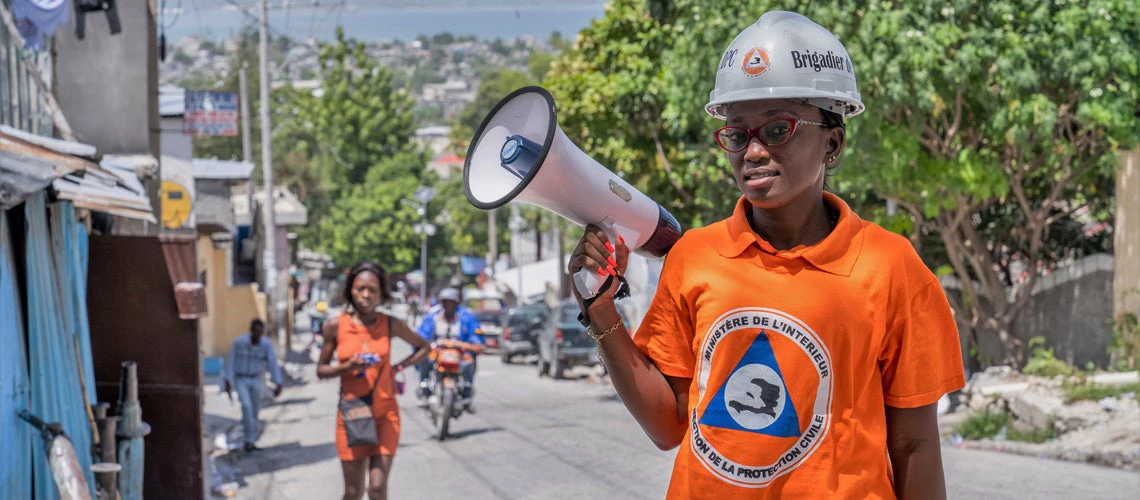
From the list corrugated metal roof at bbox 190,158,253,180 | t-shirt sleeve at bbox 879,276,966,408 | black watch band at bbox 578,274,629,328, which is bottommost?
t-shirt sleeve at bbox 879,276,966,408

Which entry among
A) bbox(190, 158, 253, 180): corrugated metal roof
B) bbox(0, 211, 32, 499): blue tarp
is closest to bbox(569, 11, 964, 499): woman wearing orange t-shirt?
bbox(0, 211, 32, 499): blue tarp

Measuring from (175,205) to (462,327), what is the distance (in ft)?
15.5

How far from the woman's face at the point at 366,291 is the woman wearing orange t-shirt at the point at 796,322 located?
5.60 m

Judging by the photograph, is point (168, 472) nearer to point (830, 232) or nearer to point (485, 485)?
point (485, 485)

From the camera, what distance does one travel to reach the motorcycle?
14992mm

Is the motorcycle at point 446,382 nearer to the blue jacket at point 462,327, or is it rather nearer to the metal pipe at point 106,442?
the blue jacket at point 462,327

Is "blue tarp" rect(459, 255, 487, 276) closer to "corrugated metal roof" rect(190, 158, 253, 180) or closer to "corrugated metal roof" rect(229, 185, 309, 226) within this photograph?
"corrugated metal roof" rect(229, 185, 309, 226)

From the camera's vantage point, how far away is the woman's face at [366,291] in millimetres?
8250

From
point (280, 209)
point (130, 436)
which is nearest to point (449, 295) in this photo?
point (130, 436)

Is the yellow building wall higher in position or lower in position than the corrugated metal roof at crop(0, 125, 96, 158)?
lower

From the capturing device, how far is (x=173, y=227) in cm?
1680

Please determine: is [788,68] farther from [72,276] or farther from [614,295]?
[72,276]

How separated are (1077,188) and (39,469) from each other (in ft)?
48.4

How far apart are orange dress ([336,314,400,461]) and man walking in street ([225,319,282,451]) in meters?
7.31
